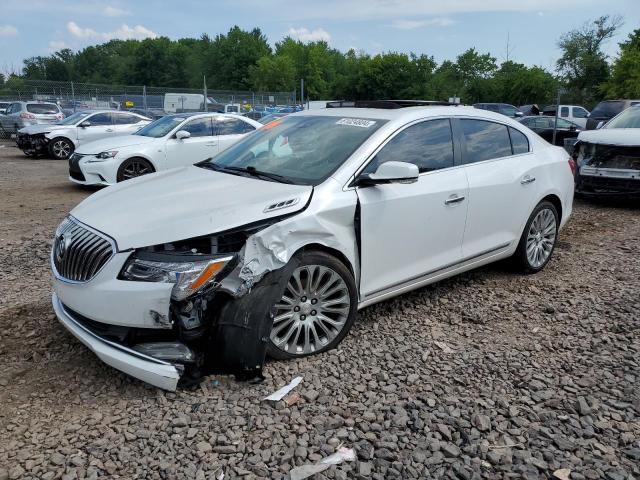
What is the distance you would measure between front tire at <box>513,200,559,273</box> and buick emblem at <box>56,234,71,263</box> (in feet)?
12.5

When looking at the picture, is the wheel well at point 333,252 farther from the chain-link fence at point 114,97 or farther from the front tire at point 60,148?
the chain-link fence at point 114,97

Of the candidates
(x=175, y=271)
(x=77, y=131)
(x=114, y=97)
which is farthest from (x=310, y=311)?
(x=114, y=97)

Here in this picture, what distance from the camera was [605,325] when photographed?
13.3 feet

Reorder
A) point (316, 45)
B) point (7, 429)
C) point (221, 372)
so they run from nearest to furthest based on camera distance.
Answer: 1. point (7, 429)
2. point (221, 372)
3. point (316, 45)

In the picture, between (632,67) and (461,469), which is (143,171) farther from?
(632,67)

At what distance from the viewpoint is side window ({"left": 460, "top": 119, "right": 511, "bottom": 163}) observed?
4.41 meters

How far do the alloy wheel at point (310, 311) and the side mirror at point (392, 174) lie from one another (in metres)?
0.68

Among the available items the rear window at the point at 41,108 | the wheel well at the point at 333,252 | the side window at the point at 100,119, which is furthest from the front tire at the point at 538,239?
the rear window at the point at 41,108

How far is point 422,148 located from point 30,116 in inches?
762

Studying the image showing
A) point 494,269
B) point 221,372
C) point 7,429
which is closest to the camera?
point 7,429

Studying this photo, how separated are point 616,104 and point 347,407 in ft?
57.2

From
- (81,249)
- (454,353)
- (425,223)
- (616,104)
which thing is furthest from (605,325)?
(616,104)

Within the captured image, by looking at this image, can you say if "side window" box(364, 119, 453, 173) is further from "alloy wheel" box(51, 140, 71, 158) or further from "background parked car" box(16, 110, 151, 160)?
"alloy wheel" box(51, 140, 71, 158)

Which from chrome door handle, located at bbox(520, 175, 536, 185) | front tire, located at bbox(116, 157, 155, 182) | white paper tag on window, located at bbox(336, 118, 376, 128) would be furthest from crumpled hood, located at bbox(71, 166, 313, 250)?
front tire, located at bbox(116, 157, 155, 182)
